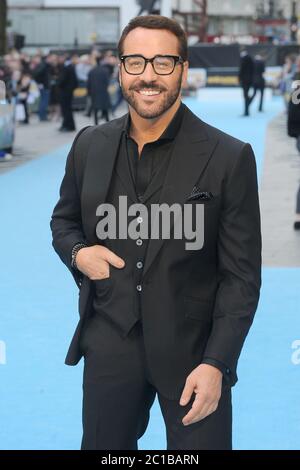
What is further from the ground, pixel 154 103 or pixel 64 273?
pixel 154 103

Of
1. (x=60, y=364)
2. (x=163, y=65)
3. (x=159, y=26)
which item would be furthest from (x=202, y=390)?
(x=60, y=364)

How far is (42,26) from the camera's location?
60.4 m

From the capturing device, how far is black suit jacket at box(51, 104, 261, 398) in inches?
117

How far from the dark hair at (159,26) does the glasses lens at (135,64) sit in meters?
0.06

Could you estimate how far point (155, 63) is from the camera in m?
2.99

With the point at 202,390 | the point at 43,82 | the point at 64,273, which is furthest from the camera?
the point at 43,82

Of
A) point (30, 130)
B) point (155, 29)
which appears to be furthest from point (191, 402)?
point (30, 130)

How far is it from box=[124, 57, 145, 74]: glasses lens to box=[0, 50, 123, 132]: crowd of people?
1631 centimetres

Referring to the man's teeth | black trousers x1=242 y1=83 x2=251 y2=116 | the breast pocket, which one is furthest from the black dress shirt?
black trousers x1=242 y1=83 x2=251 y2=116

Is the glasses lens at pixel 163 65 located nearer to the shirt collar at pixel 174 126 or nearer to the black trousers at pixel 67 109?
the shirt collar at pixel 174 126

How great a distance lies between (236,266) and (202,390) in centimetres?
39

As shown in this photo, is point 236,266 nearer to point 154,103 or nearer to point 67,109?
point 154,103

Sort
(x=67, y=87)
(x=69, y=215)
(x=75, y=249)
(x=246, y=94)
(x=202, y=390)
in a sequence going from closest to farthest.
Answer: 1. (x=202, y=390)
2. (x=75, y=249)
3. (x=69, y=215)
4. (x=67, y=87)
5. (x=246, y=94)
